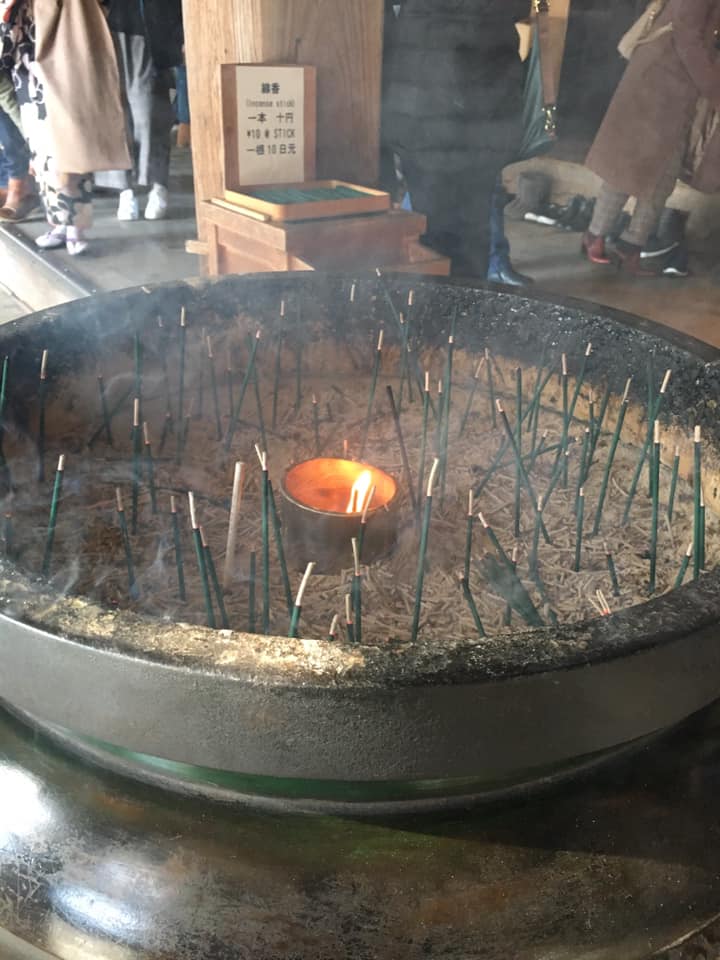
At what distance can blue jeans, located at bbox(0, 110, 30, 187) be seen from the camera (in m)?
5.99

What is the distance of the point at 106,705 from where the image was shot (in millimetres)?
1209

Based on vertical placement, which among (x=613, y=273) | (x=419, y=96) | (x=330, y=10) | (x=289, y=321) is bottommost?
(x=613, y=273)

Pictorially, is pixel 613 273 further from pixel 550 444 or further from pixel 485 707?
pixel 485 707

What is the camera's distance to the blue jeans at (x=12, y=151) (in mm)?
5988

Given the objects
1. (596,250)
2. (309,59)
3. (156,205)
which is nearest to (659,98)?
(596,250)

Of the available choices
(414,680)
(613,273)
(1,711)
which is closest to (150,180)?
(613,273)

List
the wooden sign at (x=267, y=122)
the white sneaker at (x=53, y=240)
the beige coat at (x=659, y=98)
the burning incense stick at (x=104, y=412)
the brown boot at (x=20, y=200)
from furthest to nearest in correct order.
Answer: the brown boot at (x=20, y=200) → the white sneaker at (x=53, y=240) → the beige coat at (x=659, y=98) → the wooden sign at (x=267, y=122) → the burning incense stick at (x=104, y=412)

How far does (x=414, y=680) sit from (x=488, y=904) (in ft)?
1.54

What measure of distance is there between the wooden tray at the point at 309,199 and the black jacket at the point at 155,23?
2471 mm

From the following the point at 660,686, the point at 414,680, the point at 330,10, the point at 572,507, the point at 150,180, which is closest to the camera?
the point at 414,680

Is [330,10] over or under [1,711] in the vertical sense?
over

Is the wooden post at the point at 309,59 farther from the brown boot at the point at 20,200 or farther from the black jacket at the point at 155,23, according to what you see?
the brown boot at the point at 20,200

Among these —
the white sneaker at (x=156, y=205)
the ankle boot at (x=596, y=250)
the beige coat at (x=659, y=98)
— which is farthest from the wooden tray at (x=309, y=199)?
the white sneaker at (x=156, y=205)

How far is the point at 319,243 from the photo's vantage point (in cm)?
334
